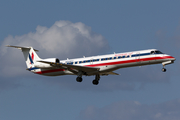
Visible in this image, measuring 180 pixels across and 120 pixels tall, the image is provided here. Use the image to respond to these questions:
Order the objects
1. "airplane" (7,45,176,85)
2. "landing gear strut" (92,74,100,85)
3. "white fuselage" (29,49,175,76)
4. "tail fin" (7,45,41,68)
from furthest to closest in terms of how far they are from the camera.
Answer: "tail fin" (7,45,41,68) → "landing gear strut" (92,74,100,85) → "airplane" (7,45,176,85) → "white fuselage" (29,49,175,76)

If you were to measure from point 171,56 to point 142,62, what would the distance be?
3547 mm

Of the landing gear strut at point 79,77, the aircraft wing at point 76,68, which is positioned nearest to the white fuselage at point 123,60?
the aircraft wing at point 76,68

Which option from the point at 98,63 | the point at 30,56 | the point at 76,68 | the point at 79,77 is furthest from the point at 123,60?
the point at 30,56

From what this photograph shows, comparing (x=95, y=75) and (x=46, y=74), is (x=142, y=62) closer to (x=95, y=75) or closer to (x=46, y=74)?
(x=95, y=75)

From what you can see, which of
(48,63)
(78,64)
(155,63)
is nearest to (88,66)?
(78,64)

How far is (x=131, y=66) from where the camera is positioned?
4228 centimetres

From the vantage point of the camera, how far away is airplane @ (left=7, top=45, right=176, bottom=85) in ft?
136

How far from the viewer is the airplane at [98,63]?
41.4m

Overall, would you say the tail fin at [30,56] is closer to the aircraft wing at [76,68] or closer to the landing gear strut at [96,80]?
the aircraft wing at [76,68]

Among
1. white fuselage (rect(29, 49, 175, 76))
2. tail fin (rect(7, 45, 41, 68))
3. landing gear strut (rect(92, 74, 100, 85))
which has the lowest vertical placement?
landing gear strut (rect(92, 74, 100, 85))

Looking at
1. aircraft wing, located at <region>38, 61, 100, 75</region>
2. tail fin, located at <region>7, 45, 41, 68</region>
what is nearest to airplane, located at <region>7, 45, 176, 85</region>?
aircraft wing, located at <region>38, 61, 100, 75</region>

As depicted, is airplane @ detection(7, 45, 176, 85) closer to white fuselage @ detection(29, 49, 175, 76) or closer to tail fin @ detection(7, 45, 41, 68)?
white fuselage @ detection(29, 49, 175, 76)

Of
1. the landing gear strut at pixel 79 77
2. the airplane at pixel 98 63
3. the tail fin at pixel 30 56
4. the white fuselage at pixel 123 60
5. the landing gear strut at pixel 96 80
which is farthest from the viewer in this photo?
the tail fin at pixel 30 56

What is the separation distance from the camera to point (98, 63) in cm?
4356
